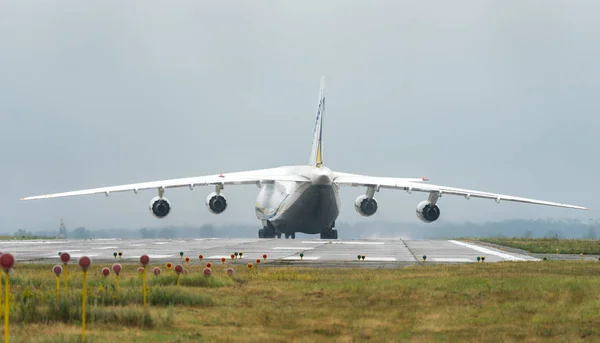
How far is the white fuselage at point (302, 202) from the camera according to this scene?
2151 inches

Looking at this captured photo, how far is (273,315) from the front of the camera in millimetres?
13805

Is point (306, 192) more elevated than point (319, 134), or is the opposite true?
point (319, 134)

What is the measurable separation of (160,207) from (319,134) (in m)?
14.5

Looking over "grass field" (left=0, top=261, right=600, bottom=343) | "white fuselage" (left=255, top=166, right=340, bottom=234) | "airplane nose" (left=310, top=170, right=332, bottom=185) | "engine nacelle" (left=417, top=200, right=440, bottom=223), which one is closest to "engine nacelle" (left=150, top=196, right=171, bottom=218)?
"white fuselage" (left=255, top=166, right=340, bottom=234)

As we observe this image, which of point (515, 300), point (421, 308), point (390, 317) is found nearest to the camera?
point (390, 317)

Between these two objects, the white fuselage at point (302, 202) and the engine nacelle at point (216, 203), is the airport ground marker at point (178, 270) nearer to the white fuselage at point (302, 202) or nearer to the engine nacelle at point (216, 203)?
the white fuselage at point (302, 202)

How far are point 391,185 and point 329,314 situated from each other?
138ft

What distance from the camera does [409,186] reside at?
5538 centimetres

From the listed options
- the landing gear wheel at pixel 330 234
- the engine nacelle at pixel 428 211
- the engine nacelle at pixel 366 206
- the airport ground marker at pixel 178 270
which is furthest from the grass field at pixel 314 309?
the landing gear wheel at pixel 330 234

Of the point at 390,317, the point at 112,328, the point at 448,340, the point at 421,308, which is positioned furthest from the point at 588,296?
the point at 112,328

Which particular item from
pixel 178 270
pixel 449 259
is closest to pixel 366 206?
pixel 449 259

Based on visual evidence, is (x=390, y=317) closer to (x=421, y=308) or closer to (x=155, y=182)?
(x=421, y=308)

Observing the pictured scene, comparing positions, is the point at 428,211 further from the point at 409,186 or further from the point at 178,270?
the point at 178,270

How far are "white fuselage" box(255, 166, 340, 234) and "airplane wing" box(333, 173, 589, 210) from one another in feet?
3.96
